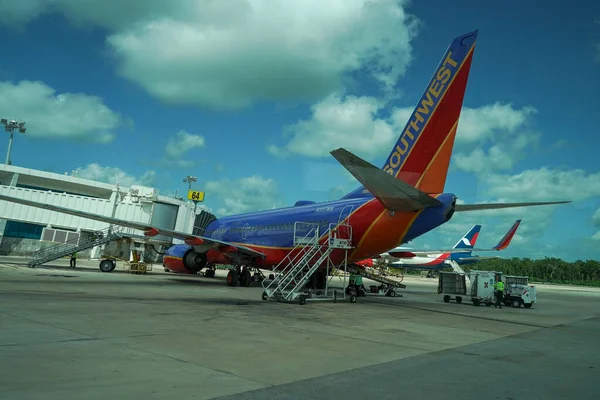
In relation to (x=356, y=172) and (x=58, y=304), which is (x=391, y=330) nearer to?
(x=356, y=172)

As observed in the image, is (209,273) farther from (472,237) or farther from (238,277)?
(472,237)

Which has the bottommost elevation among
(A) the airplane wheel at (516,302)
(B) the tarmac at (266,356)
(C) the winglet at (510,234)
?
(B) the tarmac at (266,356)

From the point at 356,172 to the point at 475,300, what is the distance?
1308 centimetres

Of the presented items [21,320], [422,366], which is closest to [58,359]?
[21,320]

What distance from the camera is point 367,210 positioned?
1739cm

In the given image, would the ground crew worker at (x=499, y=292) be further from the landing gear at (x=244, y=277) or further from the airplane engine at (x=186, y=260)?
the airplane engine at (x=186, y=260)

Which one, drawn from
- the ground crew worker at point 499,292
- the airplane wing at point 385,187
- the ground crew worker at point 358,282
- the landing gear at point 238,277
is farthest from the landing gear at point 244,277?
the ground crew worker at point 499,292

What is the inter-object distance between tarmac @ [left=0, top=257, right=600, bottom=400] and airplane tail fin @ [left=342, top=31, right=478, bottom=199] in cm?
574

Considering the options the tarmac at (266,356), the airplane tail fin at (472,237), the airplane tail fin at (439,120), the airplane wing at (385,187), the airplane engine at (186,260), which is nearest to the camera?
the tarmac at (266,356)

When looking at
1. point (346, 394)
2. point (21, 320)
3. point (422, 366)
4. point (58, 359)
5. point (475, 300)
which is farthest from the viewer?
point (475, 300)

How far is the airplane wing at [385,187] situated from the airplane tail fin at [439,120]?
116 cm

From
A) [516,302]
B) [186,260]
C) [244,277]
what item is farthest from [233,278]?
[516,302]

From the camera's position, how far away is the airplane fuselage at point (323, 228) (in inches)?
623

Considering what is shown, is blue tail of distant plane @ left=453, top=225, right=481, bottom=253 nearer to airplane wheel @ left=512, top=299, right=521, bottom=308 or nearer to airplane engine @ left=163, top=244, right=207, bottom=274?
airplane wheel @ left=512, top=299, right=521, bottom=308
